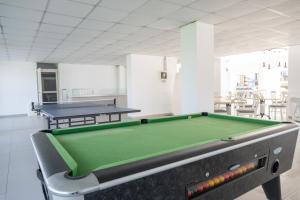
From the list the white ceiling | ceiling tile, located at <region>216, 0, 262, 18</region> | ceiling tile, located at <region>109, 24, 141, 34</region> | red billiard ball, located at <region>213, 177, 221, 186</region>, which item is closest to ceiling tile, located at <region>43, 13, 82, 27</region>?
the white ceiling

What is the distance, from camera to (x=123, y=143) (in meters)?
1.52

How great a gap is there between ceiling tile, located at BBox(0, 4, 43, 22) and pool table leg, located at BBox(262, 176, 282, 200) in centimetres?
400

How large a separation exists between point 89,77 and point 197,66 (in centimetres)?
770

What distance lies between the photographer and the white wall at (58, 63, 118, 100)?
10.1 meters

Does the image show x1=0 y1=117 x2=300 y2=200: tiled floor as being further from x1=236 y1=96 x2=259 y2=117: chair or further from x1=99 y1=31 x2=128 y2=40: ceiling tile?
x1=99 y1=31 x2=128 y2=40: ceiling tile

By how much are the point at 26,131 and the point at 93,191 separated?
6.07 meters

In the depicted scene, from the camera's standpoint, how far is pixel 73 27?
4.27 metres

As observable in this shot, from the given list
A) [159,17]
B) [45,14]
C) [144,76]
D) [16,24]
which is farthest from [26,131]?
[159,17]

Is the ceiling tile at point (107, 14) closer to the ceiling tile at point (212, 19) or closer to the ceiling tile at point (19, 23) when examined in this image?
the ceiling tile at point (19, 23)

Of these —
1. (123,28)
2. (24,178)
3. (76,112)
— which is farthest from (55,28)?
(24,178)

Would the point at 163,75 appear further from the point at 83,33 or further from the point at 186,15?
the point at 186,15

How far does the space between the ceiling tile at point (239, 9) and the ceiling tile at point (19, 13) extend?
3.12m

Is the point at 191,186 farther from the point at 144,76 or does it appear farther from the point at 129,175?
the point at 144,76

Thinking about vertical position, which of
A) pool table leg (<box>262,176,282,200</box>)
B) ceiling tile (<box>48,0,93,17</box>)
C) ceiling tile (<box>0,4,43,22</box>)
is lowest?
pool table leg (<box>262,176,282,200</box>)
